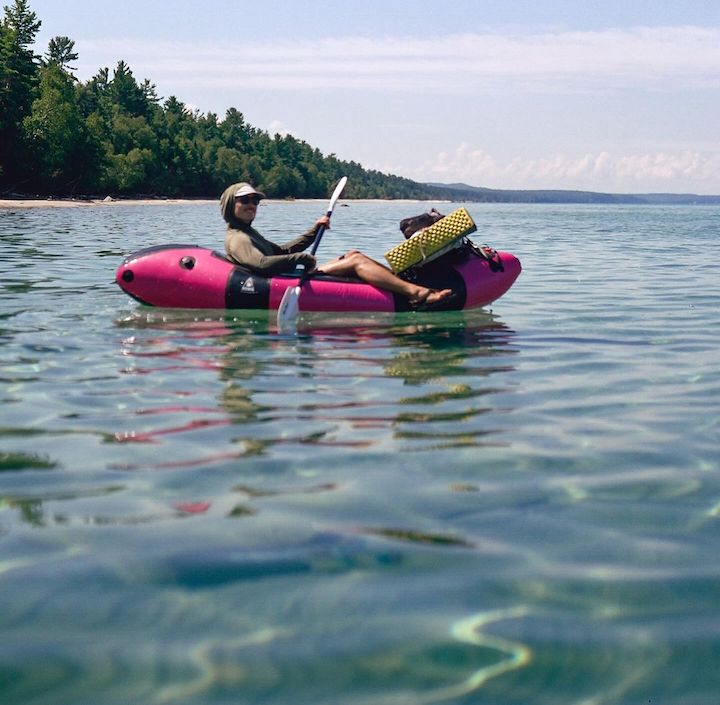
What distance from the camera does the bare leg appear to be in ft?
32.8

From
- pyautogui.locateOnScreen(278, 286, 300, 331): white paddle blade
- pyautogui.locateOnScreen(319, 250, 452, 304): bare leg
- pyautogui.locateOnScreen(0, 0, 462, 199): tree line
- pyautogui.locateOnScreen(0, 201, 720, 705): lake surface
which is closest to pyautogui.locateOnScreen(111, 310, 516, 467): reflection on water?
pyautogui.locateOnScreen(0, 201, 720, 705): lake surface

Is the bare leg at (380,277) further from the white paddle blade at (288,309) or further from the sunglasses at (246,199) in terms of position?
the sunglasses at (246,199)

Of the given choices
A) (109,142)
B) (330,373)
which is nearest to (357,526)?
(330,373)

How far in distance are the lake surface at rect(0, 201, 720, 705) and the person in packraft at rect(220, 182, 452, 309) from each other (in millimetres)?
2214

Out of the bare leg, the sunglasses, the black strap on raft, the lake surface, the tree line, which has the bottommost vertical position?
the lake surface

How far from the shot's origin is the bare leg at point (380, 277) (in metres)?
10.0

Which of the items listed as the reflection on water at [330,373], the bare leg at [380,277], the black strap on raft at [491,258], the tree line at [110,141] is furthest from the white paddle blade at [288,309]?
the tree line at [110,141]

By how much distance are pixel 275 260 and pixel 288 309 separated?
2.33 ft

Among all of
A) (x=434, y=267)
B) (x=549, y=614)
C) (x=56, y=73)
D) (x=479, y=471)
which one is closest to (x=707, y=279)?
(x=434, y=267)

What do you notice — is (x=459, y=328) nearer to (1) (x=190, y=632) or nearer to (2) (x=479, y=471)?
(2) (x=479, y=471)

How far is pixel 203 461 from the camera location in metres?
4.49

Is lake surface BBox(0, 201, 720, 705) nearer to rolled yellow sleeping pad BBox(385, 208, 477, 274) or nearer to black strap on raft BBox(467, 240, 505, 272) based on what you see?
rolled yellow sleeping pad BBox(385, 208, 477, 274)

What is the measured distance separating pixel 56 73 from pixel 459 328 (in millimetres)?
61144

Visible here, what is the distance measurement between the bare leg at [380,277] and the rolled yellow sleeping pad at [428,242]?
156 millimetres
